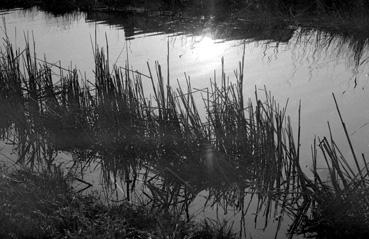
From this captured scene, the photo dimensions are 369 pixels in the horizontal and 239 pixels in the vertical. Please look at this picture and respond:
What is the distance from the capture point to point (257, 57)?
32.3ft

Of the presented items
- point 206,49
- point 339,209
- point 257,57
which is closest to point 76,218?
point 339,209

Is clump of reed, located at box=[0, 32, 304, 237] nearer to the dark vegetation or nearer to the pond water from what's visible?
the pond water

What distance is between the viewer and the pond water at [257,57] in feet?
21.0

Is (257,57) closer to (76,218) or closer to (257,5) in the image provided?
(257,5)

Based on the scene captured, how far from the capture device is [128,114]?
5.55 meters

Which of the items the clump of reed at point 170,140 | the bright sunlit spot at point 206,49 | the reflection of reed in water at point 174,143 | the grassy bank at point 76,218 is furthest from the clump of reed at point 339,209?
the bright sunlit spot at point 206,49

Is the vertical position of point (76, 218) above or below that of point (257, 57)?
below

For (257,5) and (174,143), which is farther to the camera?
(257,5)

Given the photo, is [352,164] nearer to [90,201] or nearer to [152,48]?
[90,201]

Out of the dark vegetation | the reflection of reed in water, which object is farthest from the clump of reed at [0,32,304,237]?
the dark vegetation

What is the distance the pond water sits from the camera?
6395 mm

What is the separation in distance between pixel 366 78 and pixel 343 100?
1.07 metres

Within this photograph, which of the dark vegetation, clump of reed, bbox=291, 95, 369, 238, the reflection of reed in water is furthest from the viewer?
the dark vegetation

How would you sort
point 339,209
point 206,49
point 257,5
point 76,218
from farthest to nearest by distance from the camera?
1. point 257,5
2. point 206,49
3. point 76,218
4. point 339,209
